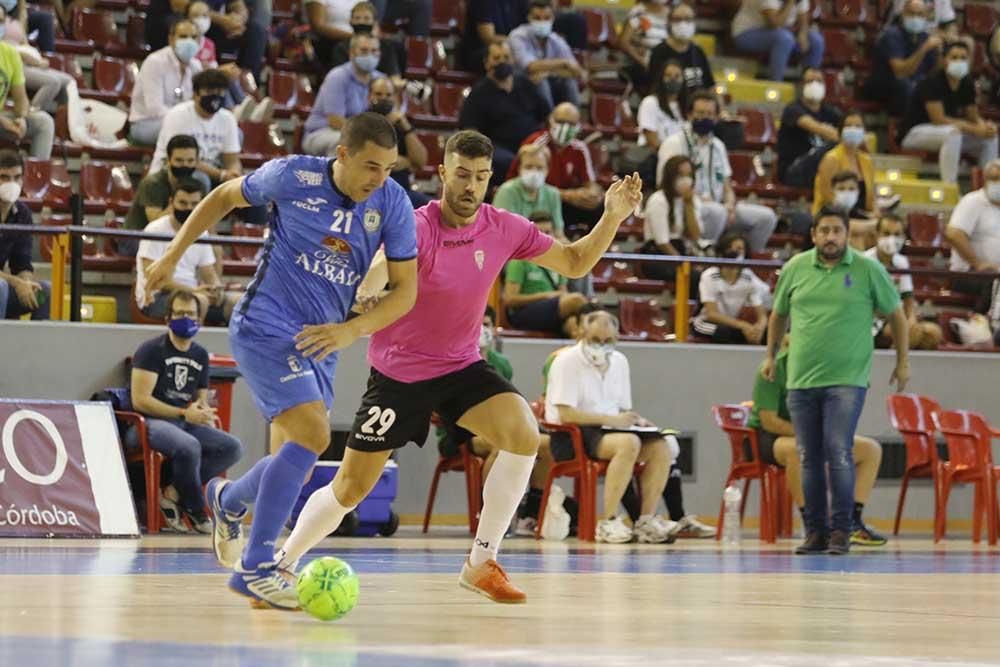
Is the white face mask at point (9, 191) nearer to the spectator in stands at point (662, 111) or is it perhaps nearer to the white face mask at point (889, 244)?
the spectator in stands at point (662, 111)

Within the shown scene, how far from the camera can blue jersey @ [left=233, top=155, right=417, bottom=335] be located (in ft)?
21.8

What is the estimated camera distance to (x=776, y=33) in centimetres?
2097

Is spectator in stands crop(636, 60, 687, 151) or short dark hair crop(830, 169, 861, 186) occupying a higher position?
spectator in stands crop(636, 60, 687, 151)

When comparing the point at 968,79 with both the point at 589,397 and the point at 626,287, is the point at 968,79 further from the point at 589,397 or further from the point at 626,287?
the point at 589,397

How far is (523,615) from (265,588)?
2.91ft

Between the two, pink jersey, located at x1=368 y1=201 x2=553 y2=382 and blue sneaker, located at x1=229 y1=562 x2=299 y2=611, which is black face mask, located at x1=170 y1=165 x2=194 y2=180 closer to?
pink jersey, located at x1=368 y1=201 x2=553 y2=382

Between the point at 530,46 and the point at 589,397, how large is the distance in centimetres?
561

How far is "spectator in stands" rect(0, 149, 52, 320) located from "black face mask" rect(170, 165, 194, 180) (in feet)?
3.68

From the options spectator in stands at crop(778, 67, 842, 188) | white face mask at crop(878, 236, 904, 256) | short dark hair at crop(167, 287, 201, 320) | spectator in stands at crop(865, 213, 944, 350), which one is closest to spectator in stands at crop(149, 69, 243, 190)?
short dark hair at crop(167, 287, 201, 320)

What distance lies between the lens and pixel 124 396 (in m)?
13.0

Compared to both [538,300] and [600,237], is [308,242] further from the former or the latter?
[538,300]

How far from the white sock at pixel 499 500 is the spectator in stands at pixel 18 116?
8521 millimetres

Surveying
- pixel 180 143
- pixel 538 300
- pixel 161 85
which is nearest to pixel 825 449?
pixel 538 300

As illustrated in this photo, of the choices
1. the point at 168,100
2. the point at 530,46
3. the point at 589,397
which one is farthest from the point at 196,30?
the point at 589,397
